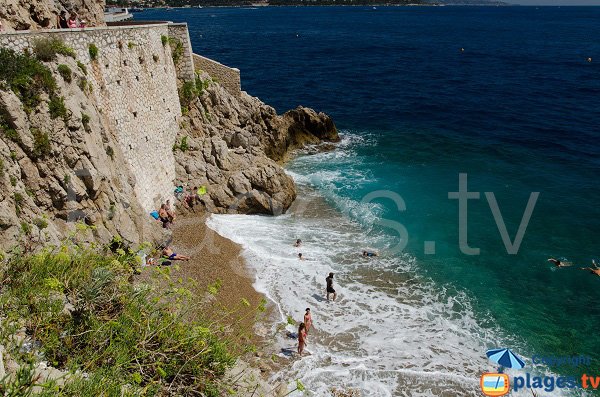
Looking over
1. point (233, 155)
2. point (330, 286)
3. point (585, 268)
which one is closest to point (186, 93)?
point (233, 155)

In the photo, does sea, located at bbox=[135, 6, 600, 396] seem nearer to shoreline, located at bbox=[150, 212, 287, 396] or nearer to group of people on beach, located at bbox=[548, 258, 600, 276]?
group of people on beach, located at bbox=[548, 258, 600, 276]

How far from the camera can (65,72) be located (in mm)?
14836

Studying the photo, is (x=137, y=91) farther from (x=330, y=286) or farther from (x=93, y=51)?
(x=330, y=286)

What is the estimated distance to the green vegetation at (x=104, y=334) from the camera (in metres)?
6.31

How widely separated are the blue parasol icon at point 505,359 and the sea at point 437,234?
35.4 inches

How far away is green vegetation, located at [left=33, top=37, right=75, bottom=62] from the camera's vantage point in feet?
46.9

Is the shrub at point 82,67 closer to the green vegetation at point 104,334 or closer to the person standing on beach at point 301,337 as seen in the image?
the green vegetation at point 104,334

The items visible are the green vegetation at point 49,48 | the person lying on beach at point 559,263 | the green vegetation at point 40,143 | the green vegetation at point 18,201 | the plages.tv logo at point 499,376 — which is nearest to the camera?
the green vegetation at point 18,201

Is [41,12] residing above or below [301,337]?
above

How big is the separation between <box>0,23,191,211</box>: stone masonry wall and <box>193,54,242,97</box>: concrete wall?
16.4 ft

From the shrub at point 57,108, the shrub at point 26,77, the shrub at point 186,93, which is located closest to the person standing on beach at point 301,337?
the shrub at point 57,108

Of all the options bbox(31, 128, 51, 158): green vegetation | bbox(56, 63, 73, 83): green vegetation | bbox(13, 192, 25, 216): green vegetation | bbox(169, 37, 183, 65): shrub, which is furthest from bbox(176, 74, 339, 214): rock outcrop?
bbox(13, 192, 25, 216): green vegetation

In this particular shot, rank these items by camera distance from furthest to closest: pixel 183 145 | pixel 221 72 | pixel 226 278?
pixel 221 72, pixel 183 145, pixel 226 278

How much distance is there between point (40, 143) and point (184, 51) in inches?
539
